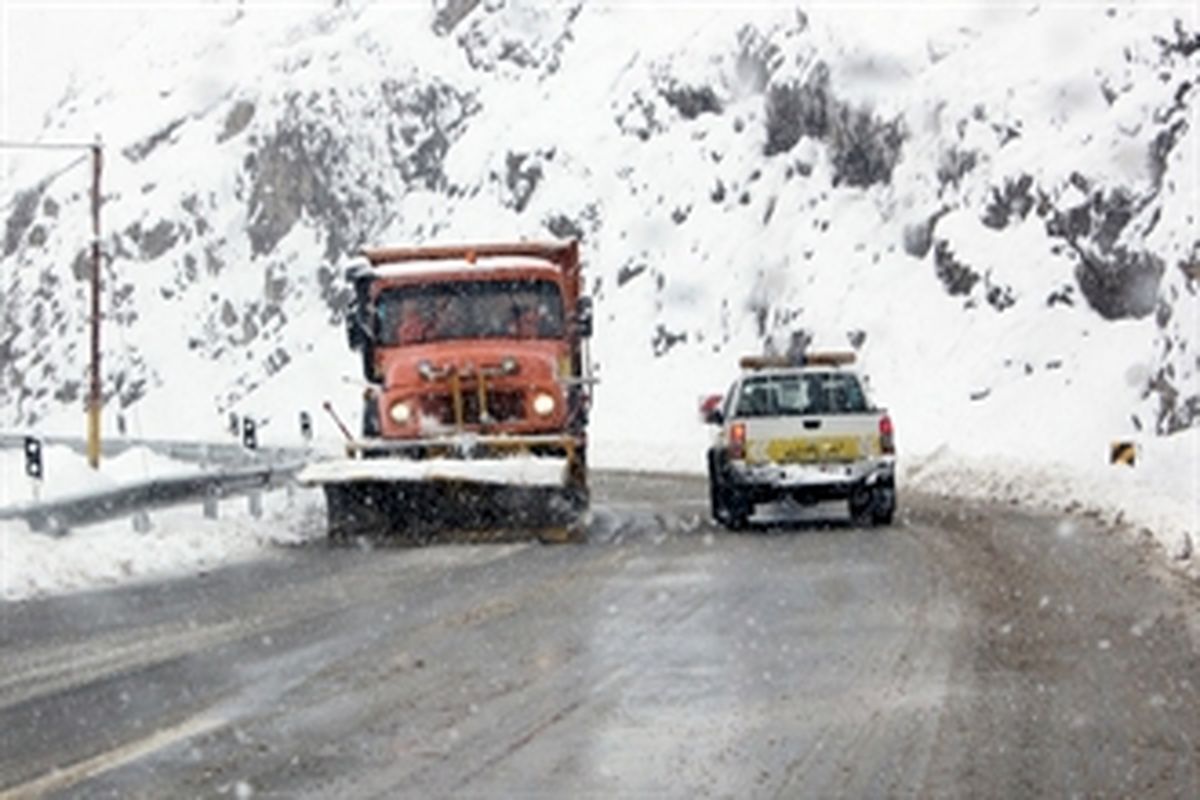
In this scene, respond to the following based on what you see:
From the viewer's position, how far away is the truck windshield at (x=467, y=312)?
65.5 feet

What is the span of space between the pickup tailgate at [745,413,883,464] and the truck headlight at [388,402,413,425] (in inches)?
136

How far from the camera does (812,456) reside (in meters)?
19.1

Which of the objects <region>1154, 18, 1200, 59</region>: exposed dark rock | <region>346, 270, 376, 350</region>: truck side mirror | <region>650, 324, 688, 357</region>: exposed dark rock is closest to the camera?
<region>346, 270, 376, 350</region>: truck side mirror

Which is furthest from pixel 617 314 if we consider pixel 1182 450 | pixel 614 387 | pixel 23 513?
pixel 23 513

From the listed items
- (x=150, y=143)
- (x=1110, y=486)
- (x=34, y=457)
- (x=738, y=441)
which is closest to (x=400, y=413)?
(x=738, y=441)

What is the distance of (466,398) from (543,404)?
78 centimetres

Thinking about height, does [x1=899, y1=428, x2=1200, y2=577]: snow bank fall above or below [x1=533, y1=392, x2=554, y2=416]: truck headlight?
below

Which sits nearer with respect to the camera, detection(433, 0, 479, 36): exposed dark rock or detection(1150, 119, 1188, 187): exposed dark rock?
detection(1150, 119, 1188, 187): exposed dark rock

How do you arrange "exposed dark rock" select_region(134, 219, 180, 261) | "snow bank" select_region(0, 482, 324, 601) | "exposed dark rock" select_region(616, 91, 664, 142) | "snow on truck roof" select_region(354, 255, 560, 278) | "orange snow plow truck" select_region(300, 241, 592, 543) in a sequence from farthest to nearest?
"exposed dark rock" select_region(134, 219, 180, 261) → "exposed dark rock" select_region(616, 91, 664, 142) → "snow on truck roof" select_region(354, 255, 560, 278) → "orange snow plow truck" select_region(300, 241, 592, 543) → "snow bank" select_region(0, 482, 324, 601)

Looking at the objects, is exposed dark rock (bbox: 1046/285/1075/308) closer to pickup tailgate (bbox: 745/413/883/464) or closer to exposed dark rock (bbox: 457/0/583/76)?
pickup tailgate (bbox: 745/413/883/464)

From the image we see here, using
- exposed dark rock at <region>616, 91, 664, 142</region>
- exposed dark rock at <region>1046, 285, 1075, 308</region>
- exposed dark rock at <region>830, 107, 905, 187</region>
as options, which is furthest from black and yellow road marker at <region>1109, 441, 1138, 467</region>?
exposed dark rock at <region>616, 91, 664, 142</region>

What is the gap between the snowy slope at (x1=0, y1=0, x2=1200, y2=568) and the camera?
1689 inches

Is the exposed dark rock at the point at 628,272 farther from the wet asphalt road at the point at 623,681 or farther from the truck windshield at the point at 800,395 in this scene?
the wet asphalt road at the point at 623,681

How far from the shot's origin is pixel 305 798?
637 centimetres
